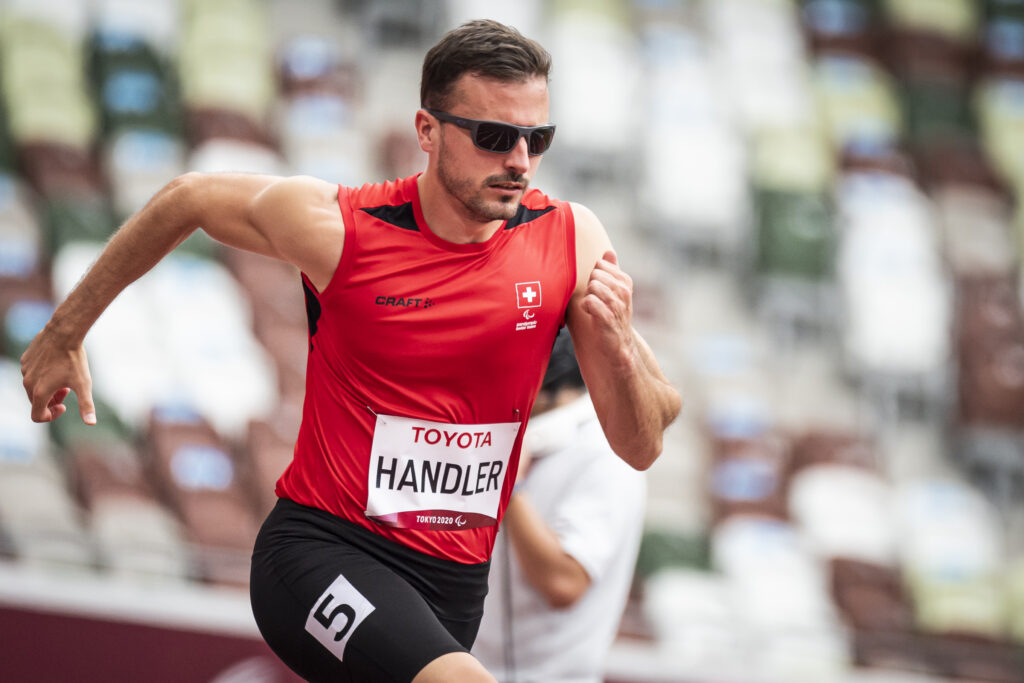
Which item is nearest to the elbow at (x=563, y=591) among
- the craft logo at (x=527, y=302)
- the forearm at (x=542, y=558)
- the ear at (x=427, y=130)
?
the forearm at (x=542, y=558)

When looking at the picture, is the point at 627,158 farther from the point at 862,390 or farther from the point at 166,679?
the point at 166,679

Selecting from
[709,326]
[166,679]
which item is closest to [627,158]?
[709,326]

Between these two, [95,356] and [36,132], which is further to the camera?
[36,132]

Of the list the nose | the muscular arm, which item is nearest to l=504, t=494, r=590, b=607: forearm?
the muscular arm

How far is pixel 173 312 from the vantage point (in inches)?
333

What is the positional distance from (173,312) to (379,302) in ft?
20.5

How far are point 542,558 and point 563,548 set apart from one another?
0.24ft

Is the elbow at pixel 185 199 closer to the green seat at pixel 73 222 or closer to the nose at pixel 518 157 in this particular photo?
the nose at pixel 518 157

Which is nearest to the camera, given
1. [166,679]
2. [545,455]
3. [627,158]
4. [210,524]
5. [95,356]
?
[545,455]

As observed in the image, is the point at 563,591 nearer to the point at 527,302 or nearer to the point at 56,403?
the point at 527,302

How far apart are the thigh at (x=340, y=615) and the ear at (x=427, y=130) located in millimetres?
815

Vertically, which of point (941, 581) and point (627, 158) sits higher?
point (627, 158)

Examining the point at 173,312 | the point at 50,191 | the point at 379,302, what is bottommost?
the point at 173,312

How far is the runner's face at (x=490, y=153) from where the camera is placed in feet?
8.00
